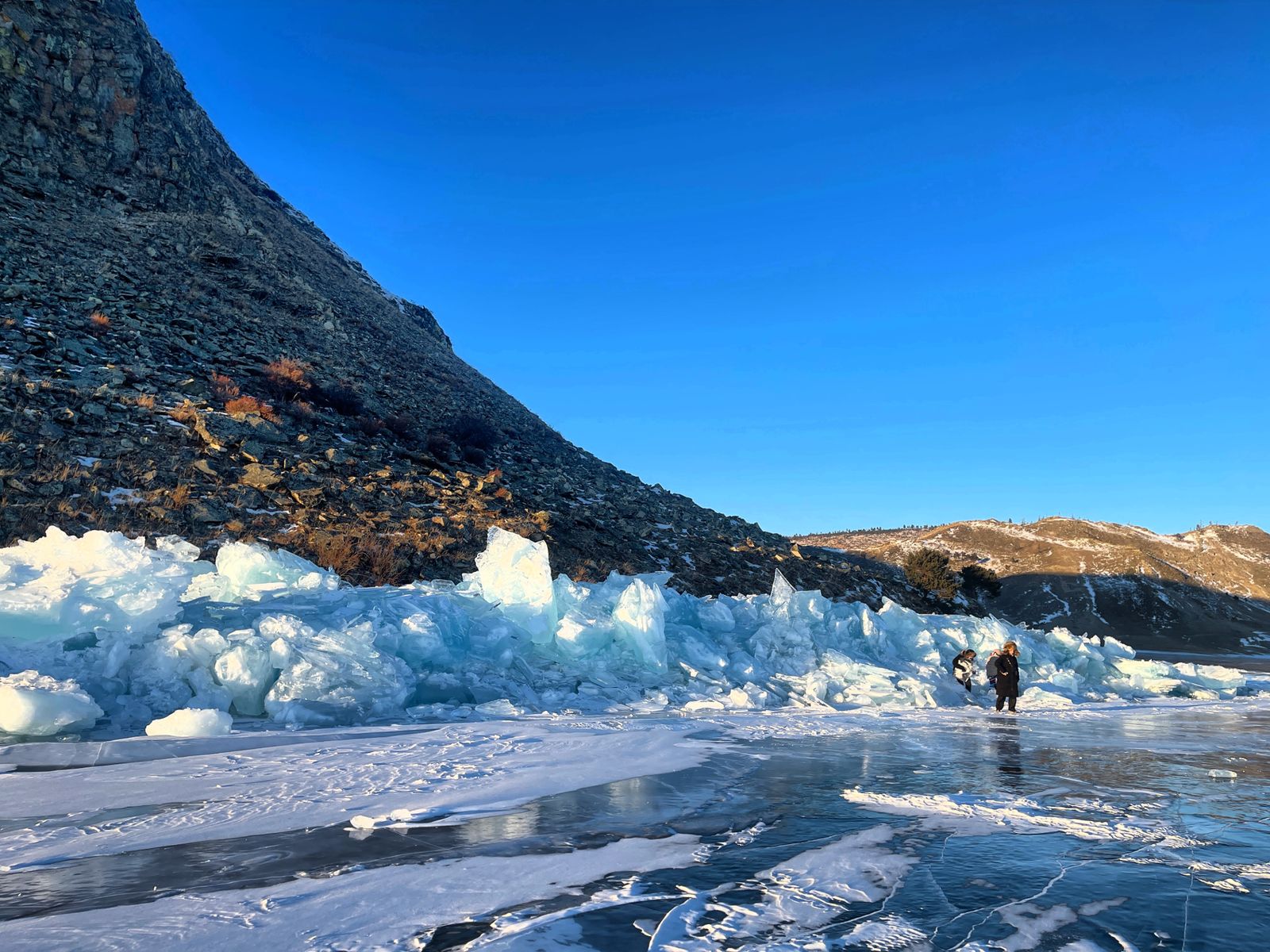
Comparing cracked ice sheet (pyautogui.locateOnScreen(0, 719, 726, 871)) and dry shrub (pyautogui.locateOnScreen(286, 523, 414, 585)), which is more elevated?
dry shrub (pyautogui.locateOnScreen(286, 523, 414, 585))

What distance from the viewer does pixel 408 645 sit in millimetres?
9859

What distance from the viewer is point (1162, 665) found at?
60.3ft

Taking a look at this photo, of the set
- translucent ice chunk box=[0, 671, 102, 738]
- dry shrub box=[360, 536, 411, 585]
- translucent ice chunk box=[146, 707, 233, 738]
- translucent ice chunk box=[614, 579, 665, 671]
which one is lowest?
translucent ice chunk box=[146, 707, 233, 738]

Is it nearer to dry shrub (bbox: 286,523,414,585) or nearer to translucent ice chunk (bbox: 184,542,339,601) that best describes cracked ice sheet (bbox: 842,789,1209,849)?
translucent ice chunk (bbox: 184,542,339,601)

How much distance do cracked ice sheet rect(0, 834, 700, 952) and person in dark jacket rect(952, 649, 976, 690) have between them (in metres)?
11.4

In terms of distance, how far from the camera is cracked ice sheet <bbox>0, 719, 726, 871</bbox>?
4.31m

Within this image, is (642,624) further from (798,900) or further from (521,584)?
(798,900)

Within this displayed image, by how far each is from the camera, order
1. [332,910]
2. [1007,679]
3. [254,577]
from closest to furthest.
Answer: [332,910] → [254,577] → [1007,679]

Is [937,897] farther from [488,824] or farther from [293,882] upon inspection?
[293,882]

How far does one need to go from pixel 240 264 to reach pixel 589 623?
26.8 metres

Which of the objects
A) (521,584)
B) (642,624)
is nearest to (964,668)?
(642,624)

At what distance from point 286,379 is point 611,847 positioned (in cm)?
2213

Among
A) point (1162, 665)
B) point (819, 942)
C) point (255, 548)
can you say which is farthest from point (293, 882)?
point (1162, 665)

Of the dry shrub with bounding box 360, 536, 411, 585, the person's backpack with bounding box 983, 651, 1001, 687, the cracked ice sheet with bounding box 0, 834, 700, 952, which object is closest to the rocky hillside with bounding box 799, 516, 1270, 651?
the person's backpack with bounding box 983, 651, 1001, 687
